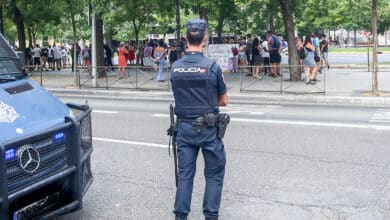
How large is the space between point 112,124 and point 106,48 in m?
19.8

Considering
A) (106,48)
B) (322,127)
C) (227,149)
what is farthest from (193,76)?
(106,48)

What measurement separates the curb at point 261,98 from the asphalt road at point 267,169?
2.74 meters

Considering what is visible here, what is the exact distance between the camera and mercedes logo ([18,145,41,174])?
4066 millimetres

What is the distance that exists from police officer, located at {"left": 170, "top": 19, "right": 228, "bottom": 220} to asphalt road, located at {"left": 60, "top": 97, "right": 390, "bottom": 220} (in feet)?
2.38

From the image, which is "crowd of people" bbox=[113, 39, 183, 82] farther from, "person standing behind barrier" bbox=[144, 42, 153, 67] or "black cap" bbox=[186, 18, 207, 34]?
"black cap" bbox=[186, 18, 207, 34]

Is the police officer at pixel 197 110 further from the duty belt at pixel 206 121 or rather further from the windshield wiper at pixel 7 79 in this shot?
the windshield wiper at pixel 7 79

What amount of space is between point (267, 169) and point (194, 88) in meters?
2.96

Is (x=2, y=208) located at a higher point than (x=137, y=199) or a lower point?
higher

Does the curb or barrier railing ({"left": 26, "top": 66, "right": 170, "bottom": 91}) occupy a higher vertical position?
barrier railing ({"left": 26, "top": 66, "right": 170, "bottom": 91})

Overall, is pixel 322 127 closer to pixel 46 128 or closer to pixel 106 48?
pixel 46 128

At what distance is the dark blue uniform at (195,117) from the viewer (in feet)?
15.8

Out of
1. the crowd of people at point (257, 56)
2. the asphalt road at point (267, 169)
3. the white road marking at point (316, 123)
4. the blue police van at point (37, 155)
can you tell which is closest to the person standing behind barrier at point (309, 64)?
the crowd of people at point (257, 56)

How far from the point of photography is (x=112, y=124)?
466 inches

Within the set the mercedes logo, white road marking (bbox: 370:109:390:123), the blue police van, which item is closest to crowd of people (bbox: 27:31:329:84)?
white road marking (bbox: 370:109:390:123)
